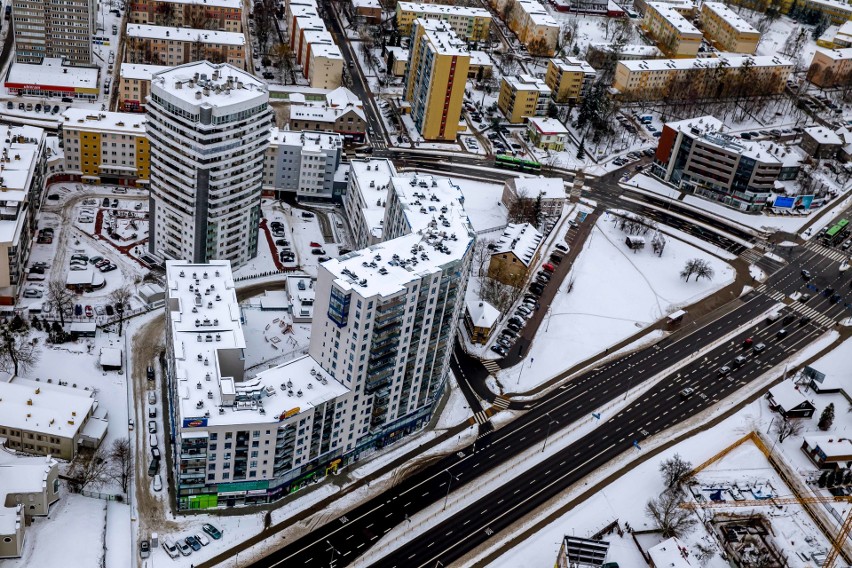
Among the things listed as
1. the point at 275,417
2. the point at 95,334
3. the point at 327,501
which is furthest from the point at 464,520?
the point at 95,334

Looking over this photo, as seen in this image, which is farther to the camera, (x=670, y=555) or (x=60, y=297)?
(x=60, y=297)

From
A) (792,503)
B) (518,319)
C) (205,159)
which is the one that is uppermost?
(205,159)

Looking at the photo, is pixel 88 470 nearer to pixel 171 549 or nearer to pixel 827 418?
pixel 171 549

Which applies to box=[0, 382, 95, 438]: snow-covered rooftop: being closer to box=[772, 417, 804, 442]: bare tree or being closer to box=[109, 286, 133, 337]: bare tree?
box=[109, 286, 133, 337]: bare tree

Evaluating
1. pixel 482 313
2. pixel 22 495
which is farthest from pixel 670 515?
pixel 22 495

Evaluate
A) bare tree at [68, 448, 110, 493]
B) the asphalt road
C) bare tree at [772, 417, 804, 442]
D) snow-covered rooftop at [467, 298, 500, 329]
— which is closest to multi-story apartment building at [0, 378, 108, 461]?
bare tree at [68, 448, 110, 493]
